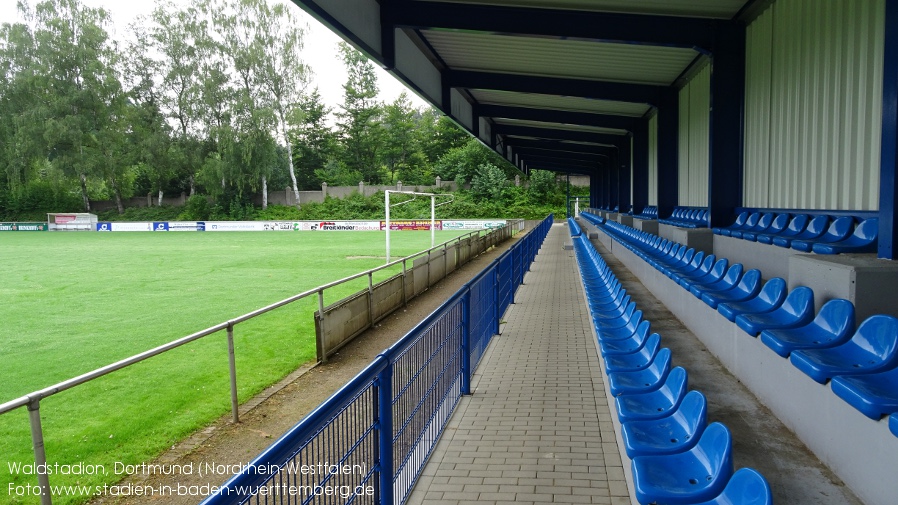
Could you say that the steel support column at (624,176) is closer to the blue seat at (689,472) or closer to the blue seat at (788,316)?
the blue seat at (788,316)

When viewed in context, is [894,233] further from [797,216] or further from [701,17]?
[701,17]

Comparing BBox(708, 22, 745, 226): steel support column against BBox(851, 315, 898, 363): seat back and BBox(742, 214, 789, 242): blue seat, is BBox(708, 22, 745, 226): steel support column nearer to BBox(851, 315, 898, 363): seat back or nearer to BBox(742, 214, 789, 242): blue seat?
BBox(742, 214, 789, 242): blue seat

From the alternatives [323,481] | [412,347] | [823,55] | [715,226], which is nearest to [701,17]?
[823,55]

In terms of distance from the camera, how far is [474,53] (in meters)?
10.4

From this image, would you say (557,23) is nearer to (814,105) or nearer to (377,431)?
(814,105)

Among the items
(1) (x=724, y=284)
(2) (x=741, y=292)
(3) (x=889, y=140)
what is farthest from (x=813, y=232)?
(3) (x=889, y=140)

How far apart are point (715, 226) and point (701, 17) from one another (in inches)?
108

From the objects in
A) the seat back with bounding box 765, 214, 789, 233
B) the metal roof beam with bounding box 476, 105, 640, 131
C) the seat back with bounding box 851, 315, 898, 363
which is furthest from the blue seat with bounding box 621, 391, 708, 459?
the metal roof beam with bounding box 476, 105, 640, 131

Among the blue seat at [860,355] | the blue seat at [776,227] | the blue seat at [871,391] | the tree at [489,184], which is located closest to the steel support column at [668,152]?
the blue seat at [776,227]

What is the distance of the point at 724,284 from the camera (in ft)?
16.8

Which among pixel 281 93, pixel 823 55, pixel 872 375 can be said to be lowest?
pixel 872 375

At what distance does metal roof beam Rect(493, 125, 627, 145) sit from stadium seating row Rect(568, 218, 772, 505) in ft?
54.0

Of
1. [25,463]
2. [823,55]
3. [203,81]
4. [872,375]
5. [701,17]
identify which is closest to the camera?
[872,375]

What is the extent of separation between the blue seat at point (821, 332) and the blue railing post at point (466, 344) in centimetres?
294
